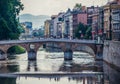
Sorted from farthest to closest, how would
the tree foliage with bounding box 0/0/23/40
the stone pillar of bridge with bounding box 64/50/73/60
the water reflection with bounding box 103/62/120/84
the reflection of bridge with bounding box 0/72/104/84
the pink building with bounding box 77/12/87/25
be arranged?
the pink building with bounding box 77/12/87/25
the tree foliage with bounding box 0/0/23/40
the stone pillar of bridge with bounding box 64/50/73/60
the reflection of bridge with bounding box 0/72/104/84
the water reflection with bounding box 103/62/120/84

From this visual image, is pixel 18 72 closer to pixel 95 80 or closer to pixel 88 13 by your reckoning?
pixel 95 80

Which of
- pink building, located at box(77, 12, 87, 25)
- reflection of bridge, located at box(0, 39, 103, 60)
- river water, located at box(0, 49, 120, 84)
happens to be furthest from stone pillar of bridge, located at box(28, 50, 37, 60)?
pink building, located at box(77, 12, 87, 25)

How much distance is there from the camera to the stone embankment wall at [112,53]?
2271 inches

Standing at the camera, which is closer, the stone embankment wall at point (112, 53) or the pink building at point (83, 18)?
the stone embankment wall at point (112, 53)

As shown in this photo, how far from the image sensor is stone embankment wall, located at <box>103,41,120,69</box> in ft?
189

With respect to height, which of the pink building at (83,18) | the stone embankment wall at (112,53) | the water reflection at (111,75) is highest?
the pink building at (83,18)

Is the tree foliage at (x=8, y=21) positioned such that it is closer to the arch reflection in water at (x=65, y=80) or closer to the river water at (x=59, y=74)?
the river water at (x=59, y=74)

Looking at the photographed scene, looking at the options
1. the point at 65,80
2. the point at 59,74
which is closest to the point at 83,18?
the point at 59,74

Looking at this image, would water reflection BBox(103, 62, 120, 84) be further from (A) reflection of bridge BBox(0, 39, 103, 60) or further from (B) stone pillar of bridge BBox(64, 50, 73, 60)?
(B) stone pillar of bridge BBox(64, 50, 73, 60)

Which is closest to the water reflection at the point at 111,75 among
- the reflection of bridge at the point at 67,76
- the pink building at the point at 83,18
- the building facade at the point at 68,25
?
the reflection of bridge at the point at 67,76

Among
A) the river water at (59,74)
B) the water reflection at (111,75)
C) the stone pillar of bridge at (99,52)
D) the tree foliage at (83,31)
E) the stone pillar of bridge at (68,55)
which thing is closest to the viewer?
the water reflection at (111,75)

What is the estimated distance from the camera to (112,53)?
62.7 metres

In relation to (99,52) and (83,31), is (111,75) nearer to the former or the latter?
(99,52)

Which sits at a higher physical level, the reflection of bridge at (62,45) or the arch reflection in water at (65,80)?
the reflection of bridge at (62,45)
